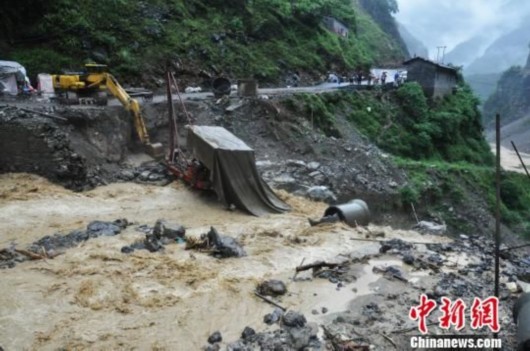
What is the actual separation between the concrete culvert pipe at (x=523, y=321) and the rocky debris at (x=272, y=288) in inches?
162

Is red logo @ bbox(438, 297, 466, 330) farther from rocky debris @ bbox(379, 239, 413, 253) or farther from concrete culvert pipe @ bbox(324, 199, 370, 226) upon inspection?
concrete culvert pipe @ bbox(324, 199, 370, 226)

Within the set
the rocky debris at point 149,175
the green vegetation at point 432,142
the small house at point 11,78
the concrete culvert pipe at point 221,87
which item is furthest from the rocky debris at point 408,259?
the small house at point 11,78

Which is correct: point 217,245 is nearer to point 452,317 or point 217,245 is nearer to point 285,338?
point 285,338

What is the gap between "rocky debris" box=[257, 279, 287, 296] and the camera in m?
9.09

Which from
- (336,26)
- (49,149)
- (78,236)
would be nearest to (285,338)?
(78,236)

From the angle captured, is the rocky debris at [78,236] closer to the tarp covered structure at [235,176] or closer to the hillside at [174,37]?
the tarp covered structure at [235,176]

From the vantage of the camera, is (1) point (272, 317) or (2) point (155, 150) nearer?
(1) point (272, 317)

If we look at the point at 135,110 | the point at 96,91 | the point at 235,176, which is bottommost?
the point at 235,176

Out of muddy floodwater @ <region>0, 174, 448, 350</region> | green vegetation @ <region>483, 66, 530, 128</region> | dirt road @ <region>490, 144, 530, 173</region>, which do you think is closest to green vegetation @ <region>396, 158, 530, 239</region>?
muddy floodwater @ <region>0, 174, 448, 350</region>

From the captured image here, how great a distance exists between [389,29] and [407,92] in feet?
181

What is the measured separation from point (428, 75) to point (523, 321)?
2953 cm

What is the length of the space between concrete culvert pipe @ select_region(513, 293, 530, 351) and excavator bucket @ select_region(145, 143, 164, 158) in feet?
46.3

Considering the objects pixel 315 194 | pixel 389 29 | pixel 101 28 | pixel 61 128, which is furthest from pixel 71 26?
pixel 389 29

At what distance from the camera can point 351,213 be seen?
14023 millimetres
